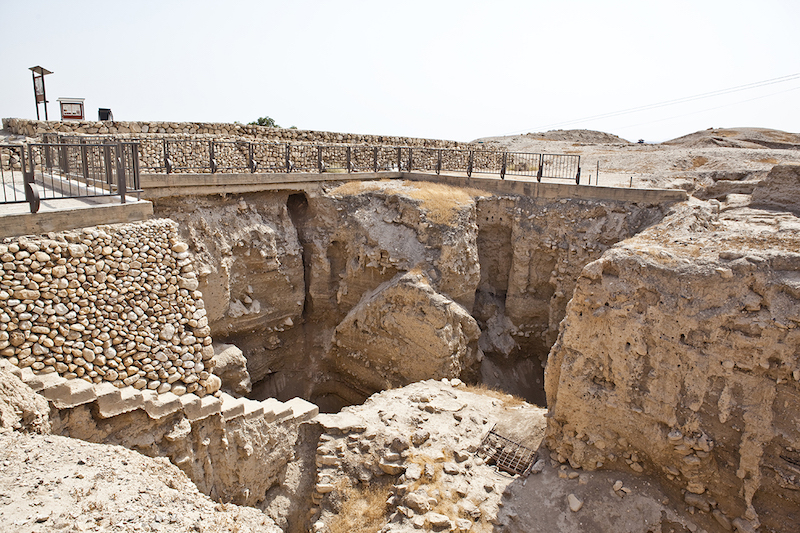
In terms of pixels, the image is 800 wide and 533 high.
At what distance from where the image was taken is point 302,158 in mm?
16281

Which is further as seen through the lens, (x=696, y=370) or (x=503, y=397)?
(x=503, y=397)

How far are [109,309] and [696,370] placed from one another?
8.47 m

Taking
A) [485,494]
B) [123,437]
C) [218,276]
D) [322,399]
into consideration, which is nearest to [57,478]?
[123,437]

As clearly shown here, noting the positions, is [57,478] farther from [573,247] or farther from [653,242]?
[573,247]

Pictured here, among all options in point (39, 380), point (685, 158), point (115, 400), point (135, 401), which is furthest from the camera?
point (685, 158)

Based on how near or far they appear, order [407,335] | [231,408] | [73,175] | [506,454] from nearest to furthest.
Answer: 1. [231,408]
2. [506,454]
3. [73,175]
4. [407,335]

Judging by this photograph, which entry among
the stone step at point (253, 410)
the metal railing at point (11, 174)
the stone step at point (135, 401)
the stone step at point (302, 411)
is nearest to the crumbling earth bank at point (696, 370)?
the stone step at point (302, 411)

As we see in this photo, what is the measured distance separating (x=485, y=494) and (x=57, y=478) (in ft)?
18.6

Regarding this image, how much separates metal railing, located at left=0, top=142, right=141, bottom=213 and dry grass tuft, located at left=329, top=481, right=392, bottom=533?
20.3ft

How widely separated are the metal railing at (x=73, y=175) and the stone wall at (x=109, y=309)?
31.2 inches

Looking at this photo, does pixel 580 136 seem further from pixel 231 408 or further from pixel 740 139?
pixel 231 408

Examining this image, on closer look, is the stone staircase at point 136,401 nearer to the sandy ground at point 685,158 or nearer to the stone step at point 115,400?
the stone step at point 115,400

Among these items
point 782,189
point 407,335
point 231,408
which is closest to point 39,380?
point 231,408

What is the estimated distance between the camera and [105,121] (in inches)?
547
